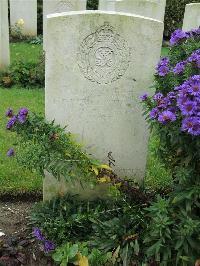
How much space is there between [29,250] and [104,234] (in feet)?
1.94

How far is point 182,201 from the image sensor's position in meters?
2.96

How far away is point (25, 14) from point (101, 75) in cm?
908

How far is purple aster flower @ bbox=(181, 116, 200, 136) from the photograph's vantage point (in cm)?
261

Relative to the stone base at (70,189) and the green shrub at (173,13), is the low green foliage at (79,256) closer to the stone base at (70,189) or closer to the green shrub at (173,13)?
the stone base at (70,189)

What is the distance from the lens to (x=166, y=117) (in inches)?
109

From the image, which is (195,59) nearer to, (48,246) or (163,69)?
(163,69)

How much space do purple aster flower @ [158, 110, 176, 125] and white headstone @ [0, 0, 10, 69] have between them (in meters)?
5.49

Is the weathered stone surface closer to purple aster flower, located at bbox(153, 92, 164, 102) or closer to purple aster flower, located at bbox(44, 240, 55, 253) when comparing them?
purple aster flower, located at bbox(153, 92, 164, 102)

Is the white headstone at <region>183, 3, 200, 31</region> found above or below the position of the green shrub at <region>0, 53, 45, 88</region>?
above

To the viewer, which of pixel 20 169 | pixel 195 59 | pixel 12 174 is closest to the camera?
pixel 195 59

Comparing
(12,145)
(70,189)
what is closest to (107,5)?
(12,145)

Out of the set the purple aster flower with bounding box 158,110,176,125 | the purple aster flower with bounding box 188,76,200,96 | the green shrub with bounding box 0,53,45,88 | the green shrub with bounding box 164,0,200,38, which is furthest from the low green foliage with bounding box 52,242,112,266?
the green shrub with bounding box 164,0,200,38

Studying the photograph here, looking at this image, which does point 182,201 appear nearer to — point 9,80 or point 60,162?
point 60,162

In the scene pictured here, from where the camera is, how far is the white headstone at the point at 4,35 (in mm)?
7605
